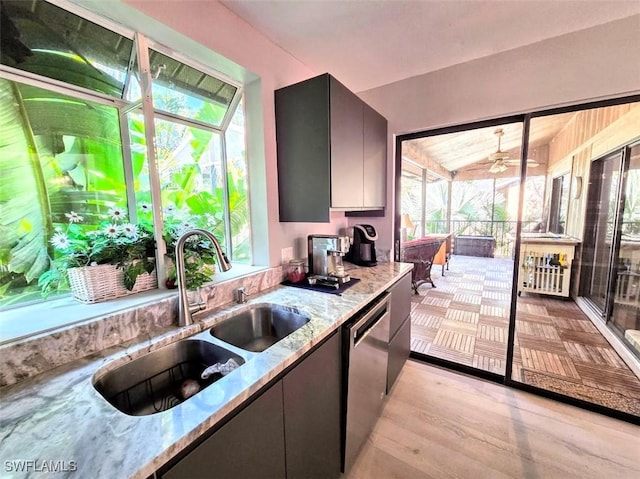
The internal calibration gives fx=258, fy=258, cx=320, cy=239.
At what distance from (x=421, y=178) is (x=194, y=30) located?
2413 millimetres

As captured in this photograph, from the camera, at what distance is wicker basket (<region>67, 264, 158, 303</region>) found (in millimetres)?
1124

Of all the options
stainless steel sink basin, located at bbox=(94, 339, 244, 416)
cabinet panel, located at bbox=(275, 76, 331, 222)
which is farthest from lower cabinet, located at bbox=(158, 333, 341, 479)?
cabinet panel, located at bbox=(275, 76, 331, 222)

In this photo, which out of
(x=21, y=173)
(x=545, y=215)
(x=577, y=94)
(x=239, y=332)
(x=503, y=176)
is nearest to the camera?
(x=21, y=173)

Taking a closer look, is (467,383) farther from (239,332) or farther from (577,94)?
(577,94)

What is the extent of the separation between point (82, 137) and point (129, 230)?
49 centimetres

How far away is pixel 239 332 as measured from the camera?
1.38m

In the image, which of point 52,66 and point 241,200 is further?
point 241,200

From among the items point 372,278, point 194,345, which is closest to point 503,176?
point 372,278

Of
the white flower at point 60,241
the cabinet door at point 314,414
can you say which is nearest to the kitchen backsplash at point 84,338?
the white flower at point 60,241

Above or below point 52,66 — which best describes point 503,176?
below

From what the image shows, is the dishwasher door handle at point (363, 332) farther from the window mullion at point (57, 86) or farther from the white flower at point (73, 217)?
the window mullion at point (57, 86)

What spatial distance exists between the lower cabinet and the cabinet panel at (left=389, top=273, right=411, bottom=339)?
772mm

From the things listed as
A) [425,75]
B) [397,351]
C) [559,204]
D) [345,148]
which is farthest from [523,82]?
[397,351]

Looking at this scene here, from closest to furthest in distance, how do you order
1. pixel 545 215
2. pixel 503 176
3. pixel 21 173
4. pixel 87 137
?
pixel 21 173, pixel 87 137, pixel 503 176, pixel 545 215
